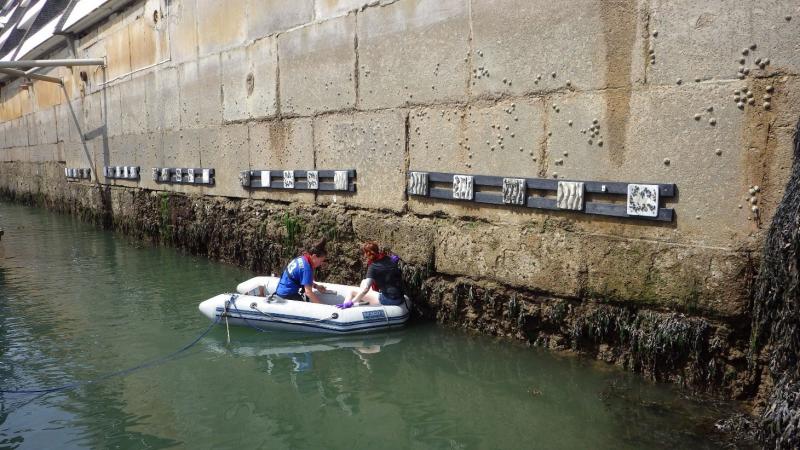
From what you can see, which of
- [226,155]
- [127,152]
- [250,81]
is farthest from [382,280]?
[127,152]

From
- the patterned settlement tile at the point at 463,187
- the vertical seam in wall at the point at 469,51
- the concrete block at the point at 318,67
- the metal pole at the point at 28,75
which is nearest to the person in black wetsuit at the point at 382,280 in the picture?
the patterned settlement tile at the point at 463,187

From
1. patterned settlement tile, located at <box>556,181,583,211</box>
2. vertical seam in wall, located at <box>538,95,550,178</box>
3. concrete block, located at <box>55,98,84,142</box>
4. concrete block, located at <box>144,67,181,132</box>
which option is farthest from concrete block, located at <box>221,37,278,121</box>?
concrete block, located at <box>55,98,84,142</box>

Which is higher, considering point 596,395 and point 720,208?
point 720,208

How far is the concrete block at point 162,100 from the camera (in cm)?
1201

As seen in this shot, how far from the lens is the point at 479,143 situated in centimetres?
642

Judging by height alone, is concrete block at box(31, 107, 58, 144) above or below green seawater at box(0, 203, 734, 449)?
above

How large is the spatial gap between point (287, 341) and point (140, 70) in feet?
30.4

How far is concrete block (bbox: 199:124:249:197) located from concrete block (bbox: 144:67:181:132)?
1.28m

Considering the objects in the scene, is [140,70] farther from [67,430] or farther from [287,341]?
[67,430]

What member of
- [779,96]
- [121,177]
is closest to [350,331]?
[779,96]

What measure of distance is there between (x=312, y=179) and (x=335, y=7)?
2361 millimetres

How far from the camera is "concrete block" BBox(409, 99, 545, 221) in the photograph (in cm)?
596

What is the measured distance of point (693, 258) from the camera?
4875 millimetres

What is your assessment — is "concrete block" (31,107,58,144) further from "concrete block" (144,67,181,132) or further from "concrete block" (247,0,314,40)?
"concrete block" (247,0,314,40)
